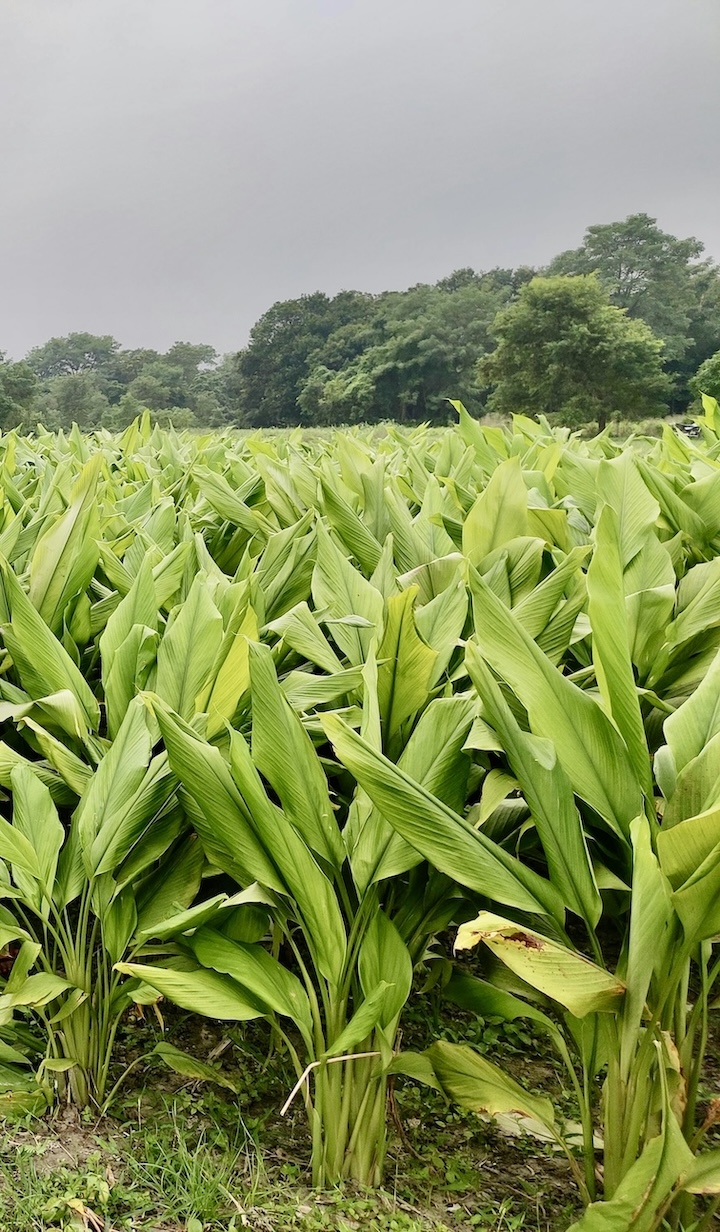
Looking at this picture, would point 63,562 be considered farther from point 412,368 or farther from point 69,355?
point 69,355

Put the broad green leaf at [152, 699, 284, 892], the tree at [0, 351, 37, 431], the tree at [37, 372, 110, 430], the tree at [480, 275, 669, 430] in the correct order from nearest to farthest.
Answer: the broad green leaf at [152, 699, 284, 892] → the tree at [480, 275, 669, 430] → the tree at [0, 351, 37, 431] → the tree at [37, 372, 110, 430]

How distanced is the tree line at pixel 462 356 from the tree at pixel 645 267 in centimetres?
9

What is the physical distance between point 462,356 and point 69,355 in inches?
1442

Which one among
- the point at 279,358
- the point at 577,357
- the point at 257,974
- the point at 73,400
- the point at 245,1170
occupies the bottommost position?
the point at 245,1170

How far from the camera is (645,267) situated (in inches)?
2293

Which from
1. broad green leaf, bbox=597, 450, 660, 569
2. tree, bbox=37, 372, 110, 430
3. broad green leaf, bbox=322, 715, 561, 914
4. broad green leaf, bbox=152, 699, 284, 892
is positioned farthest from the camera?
tree, bbox=37, 372, 110, 430

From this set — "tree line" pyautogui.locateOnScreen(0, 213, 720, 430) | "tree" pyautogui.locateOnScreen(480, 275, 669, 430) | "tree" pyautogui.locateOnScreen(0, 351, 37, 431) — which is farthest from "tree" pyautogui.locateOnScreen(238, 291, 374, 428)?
"tree" pyautogui.locateOnScreen(480, 275, 669, 430)

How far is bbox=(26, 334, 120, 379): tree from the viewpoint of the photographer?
70812 mm

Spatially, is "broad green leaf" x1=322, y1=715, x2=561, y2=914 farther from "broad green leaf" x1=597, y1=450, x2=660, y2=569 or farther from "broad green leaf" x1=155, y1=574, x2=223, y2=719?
"broad green leaf" x1=597, y1=450, x2=660, y2=569

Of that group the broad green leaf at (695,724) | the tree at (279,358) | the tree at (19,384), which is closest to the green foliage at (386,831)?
the broad green leaf at (695,724)

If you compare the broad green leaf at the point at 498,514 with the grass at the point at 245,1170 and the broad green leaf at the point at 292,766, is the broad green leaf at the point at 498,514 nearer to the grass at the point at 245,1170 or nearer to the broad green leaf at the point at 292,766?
the broad green leaf at the point at 292,766

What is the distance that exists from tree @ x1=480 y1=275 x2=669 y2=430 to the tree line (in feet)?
0.22

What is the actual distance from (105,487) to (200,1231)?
1674 mm

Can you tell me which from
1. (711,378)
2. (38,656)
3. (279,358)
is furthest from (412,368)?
(38,656)
